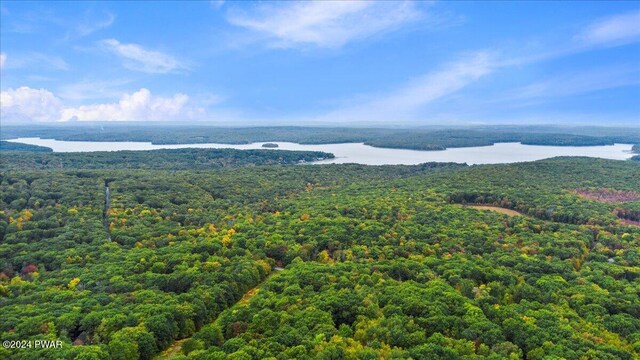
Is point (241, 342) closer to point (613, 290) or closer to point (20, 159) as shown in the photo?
point (613, 290)

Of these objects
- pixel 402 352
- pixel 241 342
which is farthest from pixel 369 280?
pixel 241 342

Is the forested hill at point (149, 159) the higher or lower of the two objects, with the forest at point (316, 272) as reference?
higher

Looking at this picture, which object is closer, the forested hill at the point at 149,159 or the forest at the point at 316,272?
the forest at the point at 316,272

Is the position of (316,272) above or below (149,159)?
below

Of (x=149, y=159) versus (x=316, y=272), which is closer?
(x=316, y=272)
